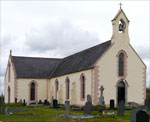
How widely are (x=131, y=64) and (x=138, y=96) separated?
408cm

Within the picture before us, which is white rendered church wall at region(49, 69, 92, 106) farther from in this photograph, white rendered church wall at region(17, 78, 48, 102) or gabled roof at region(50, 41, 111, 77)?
white rendered church wall at region(17, 78, 48, 102)

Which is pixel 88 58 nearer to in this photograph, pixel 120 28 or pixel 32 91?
pixel 120 28

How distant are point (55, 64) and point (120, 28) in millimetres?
19719

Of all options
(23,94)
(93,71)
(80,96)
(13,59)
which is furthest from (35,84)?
(93,71)

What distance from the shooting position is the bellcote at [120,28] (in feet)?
110

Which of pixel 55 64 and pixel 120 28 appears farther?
pixel 55 64

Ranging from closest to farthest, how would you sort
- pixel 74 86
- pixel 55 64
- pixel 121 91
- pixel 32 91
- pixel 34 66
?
1. pixel 121 91
2. pixel 74 86
3. pixel 32 91
4. pixel 34 66
5. pixel 55 64

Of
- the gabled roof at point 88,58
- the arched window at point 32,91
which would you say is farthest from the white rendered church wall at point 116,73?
the arched window at point 32,91

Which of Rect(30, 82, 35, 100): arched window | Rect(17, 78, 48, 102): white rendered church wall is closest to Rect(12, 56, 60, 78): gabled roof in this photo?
Rect(17, 78, 48, 102): white rendered church wall

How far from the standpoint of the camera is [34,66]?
161 ft

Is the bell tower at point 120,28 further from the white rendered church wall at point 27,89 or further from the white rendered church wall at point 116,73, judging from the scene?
the white rendered church wall at point 27,89

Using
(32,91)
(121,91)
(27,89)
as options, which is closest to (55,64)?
(32,91)

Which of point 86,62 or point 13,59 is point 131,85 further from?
point 13,59

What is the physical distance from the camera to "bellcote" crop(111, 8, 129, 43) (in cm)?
3356
